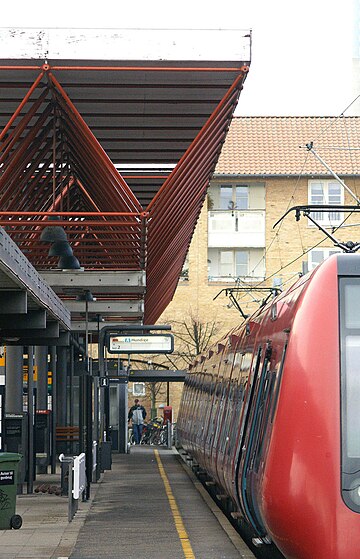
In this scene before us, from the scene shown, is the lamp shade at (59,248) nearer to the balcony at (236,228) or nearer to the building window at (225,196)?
the balcony at (236,228)

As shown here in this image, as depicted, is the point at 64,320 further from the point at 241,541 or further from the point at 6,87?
the point at 241,541

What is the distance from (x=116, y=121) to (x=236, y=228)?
138ft

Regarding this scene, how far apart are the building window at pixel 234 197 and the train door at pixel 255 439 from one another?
54.1m

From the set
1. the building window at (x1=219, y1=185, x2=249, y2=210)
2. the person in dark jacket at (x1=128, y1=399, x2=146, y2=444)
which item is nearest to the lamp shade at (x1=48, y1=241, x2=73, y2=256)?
the person in dark jacket at (x1=128, y1=399, x2=146, y2=444)

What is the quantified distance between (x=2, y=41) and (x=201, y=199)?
1165 centimetres

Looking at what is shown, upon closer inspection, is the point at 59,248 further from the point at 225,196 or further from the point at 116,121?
the point at 225,196

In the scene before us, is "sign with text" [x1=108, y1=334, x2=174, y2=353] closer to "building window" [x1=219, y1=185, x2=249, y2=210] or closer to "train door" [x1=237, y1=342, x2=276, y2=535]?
"train door" [x1=237, y1=342, x2=276, y2=535]

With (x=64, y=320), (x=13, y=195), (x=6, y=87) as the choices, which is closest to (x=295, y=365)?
(x=64, y=320)

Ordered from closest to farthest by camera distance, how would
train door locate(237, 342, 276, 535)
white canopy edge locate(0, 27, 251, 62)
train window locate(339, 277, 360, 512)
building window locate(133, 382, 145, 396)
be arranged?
train window locate(339, 277, 360, 512)
train door locate(237, 342, 276, 535)
white canopy edge locate(0, 27, 251, 62)
building window locate(133, 382, 145, 396)

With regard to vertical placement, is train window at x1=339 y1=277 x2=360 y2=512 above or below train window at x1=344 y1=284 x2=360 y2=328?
below

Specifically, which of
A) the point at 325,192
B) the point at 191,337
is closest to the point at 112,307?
the point at 191,337

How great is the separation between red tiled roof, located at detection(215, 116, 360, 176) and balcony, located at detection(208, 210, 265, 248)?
6.79ft

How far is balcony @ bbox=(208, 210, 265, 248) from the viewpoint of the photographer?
66.1 meters

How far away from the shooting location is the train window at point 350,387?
9062 mm
